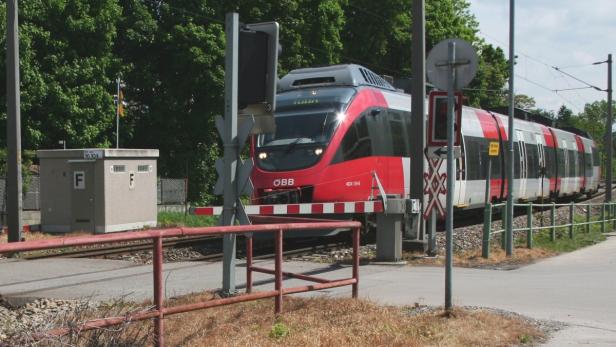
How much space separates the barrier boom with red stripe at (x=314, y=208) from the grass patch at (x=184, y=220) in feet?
33.2

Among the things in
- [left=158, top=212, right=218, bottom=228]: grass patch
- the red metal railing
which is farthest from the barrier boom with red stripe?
[left=158, top=212, right=218, bottom=228]: grass patch

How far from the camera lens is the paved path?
24.2 feet

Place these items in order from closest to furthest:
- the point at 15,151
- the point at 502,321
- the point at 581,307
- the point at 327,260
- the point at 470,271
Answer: the point at 502,321
the point at 581,307
the point at 470,271
the point at 327,260
the point at 15,151

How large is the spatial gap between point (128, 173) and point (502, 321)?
51.9ft

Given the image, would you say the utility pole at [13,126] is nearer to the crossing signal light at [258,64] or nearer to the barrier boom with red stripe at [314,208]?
the barrier boom with red stripe at [314,208]

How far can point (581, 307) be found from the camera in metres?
8.63

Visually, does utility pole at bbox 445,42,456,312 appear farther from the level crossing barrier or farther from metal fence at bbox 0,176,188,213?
metal fence at bbox 0,176,188,213

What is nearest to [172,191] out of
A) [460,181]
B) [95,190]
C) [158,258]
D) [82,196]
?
[82,196]

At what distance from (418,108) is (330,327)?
26.9 ft

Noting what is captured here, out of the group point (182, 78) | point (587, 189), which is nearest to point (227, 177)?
point (182, 78)

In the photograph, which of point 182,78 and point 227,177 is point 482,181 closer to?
point 227,177

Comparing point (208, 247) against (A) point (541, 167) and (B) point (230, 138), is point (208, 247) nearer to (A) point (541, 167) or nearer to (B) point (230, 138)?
(B) point (230, 138)

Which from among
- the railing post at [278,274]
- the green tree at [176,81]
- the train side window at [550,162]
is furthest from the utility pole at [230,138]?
the green tree at [176,81]

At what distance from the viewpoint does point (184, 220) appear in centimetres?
2536
